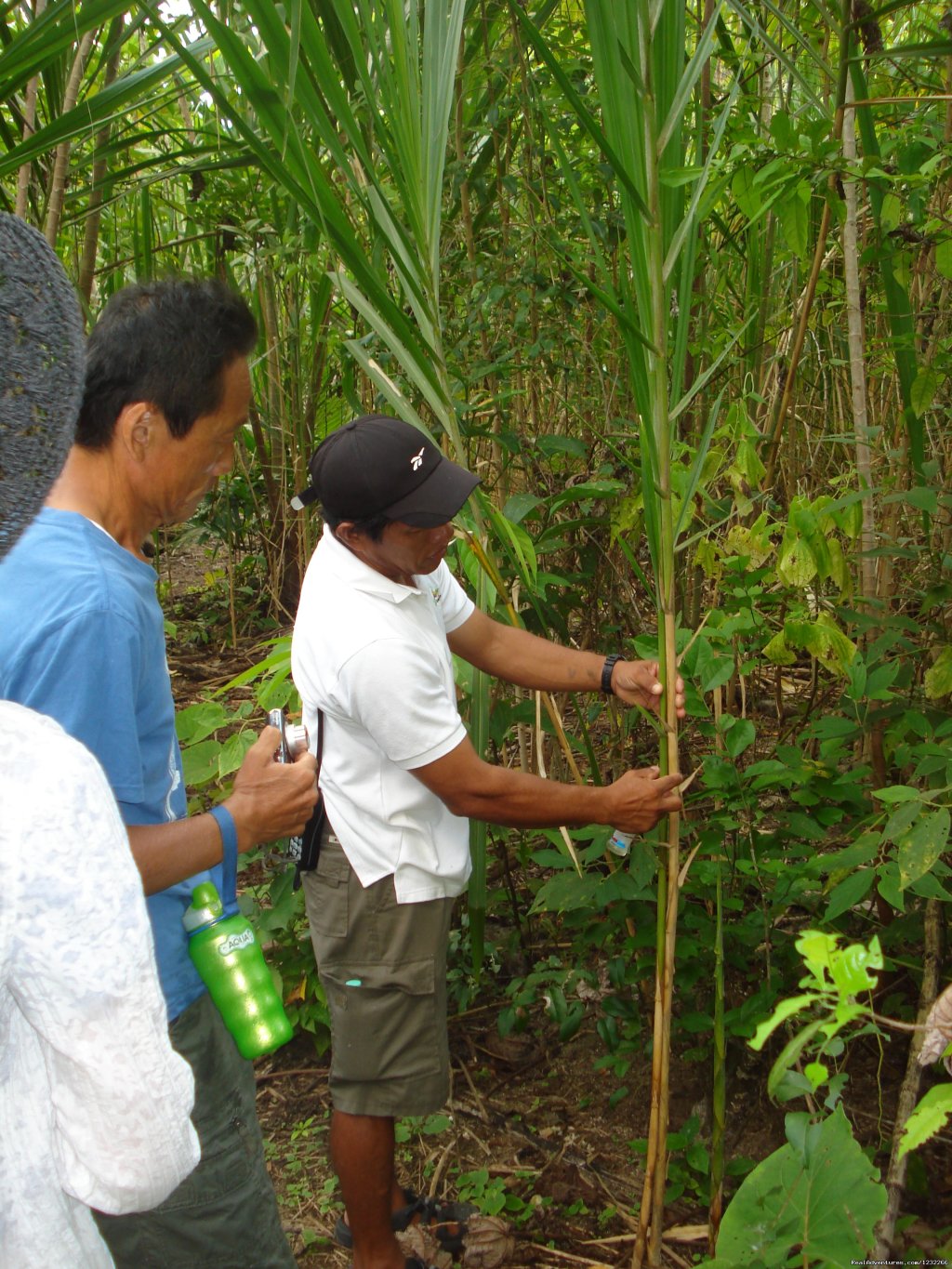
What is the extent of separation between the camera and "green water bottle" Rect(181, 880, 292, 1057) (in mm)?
1581

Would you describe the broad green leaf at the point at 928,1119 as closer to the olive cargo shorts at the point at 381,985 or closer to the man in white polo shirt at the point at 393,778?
the man in white polo shirt at the point at 393,778

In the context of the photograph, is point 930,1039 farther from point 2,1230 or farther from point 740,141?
point 740,141

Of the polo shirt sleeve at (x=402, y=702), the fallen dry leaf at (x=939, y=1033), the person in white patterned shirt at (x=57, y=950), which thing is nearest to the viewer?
the person in white patterned shirt at (x=57, y=950)

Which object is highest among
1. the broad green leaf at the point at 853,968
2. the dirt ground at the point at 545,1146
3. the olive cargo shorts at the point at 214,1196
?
the broad green leaf at the point at 853,968

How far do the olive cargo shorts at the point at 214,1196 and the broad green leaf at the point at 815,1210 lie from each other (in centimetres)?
74

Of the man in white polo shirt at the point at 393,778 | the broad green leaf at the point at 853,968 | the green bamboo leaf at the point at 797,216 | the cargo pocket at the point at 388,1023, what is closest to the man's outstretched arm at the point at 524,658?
the man in white polo shirt at the point at 393,778

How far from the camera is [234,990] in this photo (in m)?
1.59

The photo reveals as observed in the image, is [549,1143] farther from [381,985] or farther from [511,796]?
[511,796]

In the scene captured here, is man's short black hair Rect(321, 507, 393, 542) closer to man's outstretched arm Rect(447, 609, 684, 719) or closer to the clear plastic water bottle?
man's outstretched arm Rect(447, 609, 684, 719)

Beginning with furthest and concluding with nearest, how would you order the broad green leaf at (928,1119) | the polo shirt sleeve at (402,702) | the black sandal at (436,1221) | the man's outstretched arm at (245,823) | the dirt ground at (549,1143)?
1. the black sandal at (436,1221)
2. the dirt ground at (549,1143)
3. the polo shirt sleeve at (402,702)
4. the man's outstretched arm at (245,823)
5. the broad green leaf at (928,1119)

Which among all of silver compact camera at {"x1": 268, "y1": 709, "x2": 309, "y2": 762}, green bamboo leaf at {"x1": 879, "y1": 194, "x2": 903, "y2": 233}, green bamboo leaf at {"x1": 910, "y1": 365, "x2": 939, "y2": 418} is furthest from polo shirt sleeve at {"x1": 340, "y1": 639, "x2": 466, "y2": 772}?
green bamboo leaf at {"x1": 879, "y1": 194, "x2": 903, "y2": 233}

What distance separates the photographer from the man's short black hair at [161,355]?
1.54 metres

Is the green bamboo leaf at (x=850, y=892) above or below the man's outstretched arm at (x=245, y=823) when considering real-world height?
below

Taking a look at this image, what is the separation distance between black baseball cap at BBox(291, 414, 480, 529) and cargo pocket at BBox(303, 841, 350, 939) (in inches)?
26.0
